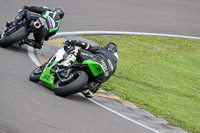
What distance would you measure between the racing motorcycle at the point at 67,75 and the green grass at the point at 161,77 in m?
1.88

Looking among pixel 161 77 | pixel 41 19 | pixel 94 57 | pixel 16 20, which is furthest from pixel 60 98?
pixel 161 77

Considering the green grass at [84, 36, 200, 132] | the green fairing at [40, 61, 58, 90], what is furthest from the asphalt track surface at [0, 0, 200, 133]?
the green grass at [84, 36, 200, 132]

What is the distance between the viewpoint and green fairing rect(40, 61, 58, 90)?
7328mm

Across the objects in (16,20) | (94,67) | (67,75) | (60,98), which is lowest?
(60,98)

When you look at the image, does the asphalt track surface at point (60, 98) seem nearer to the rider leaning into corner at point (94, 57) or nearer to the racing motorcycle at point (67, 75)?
the racing motorcycle at point (67, 75)

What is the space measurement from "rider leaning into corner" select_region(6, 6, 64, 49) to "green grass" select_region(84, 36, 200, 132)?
192 centimetres

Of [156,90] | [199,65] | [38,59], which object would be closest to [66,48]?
[38,59]

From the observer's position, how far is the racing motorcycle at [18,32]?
938 cm

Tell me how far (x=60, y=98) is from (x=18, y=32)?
302 cm

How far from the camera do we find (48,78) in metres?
7.40

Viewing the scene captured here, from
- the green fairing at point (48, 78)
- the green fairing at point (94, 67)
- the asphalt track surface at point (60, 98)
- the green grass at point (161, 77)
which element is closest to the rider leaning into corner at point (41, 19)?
the asphalt track surface at point (60, 98)

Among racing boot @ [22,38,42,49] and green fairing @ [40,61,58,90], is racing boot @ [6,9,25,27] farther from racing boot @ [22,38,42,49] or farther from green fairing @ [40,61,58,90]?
green fairing @ [40,61,58,90]

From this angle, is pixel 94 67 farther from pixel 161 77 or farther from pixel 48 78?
pixel 161 77

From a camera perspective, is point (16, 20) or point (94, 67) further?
point (16, 20)
